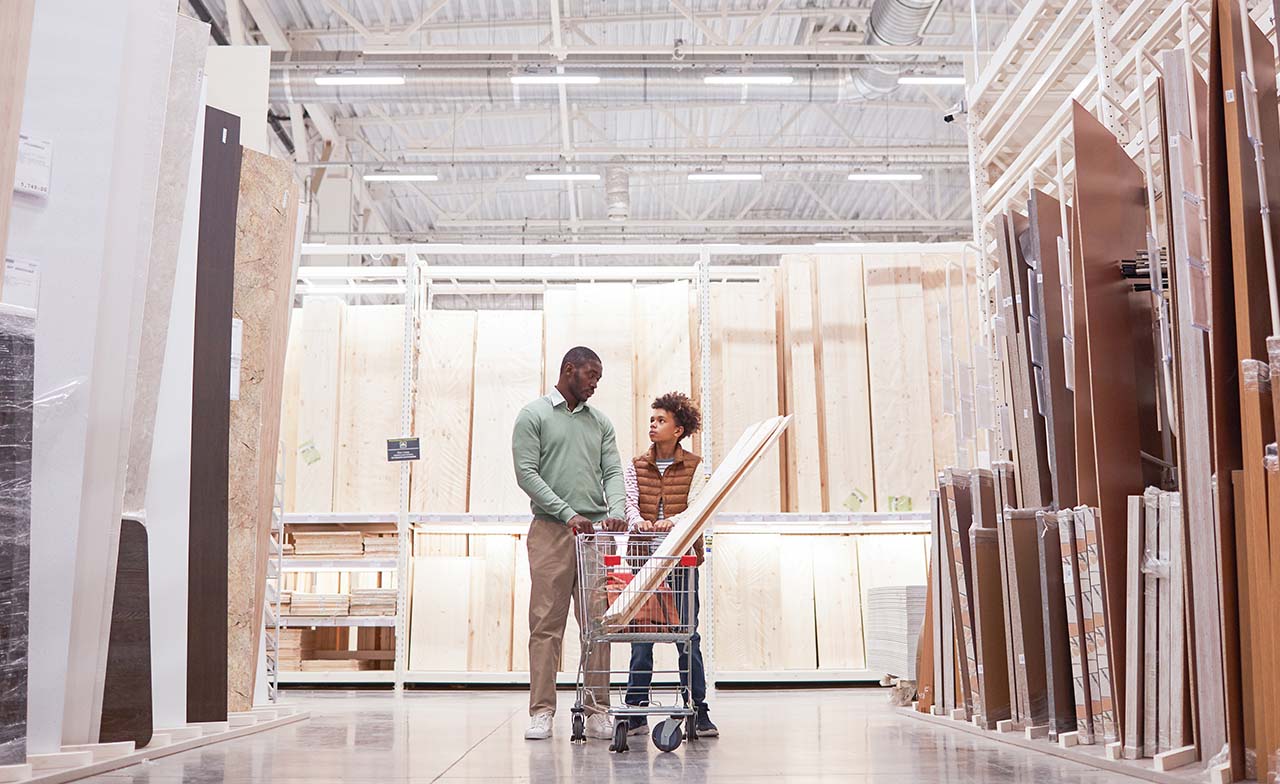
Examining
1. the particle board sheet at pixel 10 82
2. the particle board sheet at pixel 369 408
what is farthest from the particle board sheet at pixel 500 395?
the particle board sheet at pixel 10 82

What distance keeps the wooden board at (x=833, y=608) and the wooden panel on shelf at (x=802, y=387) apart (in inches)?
16.1

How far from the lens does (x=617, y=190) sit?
1573cm

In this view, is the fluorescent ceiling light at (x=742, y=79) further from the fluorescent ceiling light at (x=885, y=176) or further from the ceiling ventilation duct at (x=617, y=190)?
the ceiling ventilation duct at (x=617, y=190)

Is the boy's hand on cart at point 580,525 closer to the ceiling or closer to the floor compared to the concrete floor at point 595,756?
closer to the ceiling

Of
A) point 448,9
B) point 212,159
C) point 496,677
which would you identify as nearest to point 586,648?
point 212,159

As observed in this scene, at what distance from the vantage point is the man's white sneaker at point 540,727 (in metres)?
4.56

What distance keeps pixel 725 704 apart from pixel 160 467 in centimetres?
370

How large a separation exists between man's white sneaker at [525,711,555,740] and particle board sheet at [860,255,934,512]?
415cm

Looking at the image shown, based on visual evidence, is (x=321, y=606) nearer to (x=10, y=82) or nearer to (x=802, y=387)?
(x=802, y=387)

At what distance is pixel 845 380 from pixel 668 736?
4.65 m

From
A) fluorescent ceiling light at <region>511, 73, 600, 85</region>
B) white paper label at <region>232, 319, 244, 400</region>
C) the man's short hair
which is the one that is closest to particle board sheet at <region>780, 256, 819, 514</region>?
the man's short hair

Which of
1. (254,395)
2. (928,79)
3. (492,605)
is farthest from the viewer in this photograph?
(928,79)

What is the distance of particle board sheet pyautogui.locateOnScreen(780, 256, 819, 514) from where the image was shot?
26.9 ft

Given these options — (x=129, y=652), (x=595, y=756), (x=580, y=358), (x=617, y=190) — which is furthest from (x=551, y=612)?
(x=617, y=190)
